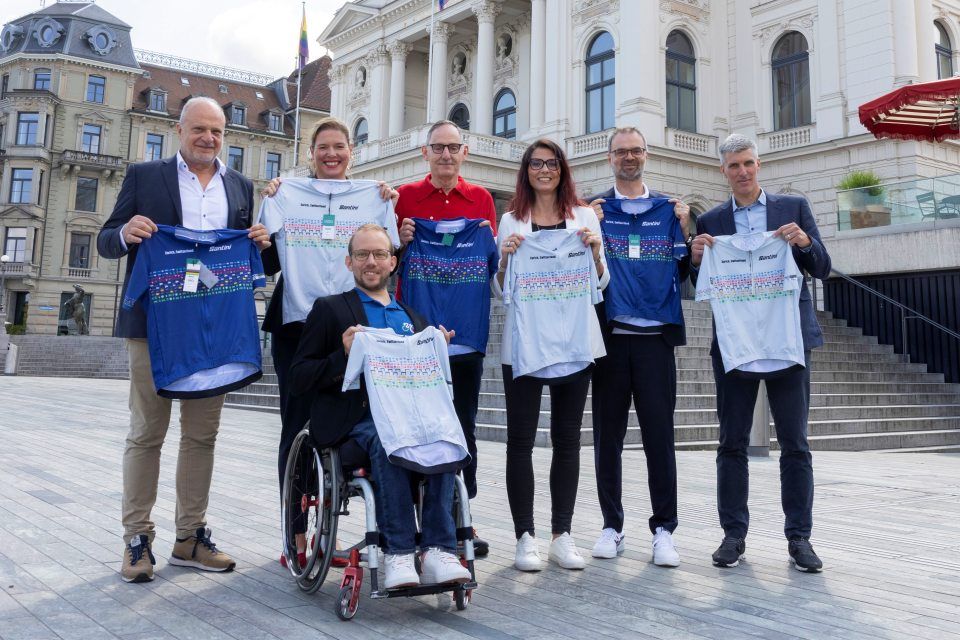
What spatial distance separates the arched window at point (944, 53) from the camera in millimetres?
27484

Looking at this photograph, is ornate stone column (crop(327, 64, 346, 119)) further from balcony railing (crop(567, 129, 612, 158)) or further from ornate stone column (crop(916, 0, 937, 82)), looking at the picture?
ornate stone column (crop(916, 0, 937, 82))

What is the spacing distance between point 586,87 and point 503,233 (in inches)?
1078

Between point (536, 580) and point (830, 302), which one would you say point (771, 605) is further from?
point (830, 302)

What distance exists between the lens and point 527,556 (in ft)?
14.8

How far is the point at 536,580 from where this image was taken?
4332mm

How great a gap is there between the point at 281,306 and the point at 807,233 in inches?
123

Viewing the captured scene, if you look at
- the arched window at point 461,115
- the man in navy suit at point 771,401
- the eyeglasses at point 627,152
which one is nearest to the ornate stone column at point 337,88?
the arched window at point 461,115

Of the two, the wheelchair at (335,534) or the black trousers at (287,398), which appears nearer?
the wheelchair at (335,534)

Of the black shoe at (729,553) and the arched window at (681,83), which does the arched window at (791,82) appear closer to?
the arched window at (681,83)

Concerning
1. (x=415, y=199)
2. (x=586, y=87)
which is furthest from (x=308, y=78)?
(x=415, y=199)

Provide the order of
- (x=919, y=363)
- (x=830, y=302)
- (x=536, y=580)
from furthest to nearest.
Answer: (x=830, y=302) → (x=919, y=363) → (x=536, y=580)

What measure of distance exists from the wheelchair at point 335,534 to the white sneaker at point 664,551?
4.41 ft

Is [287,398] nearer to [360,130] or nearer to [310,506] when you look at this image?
[310,506]

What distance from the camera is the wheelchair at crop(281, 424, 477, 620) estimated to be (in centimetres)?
361
